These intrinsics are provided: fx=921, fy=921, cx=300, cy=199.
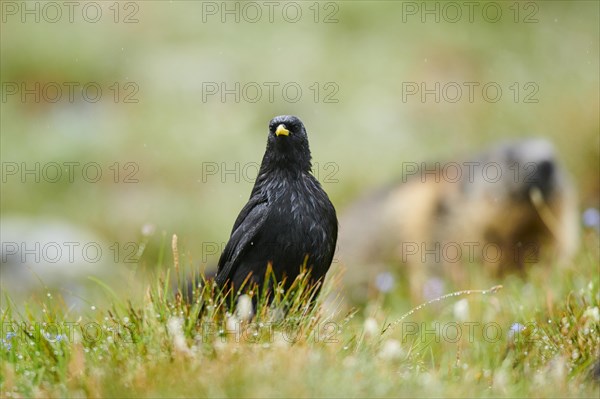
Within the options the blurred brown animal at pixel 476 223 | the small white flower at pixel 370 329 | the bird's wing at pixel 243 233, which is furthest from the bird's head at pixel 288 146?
the blurred brown animal at pixel 476 223

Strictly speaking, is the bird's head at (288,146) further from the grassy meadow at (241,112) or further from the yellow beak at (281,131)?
the grassy meadow at (241,112)

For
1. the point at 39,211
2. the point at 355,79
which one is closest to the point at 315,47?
the point at 355,79

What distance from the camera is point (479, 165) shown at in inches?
332

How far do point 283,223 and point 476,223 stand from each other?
3.89 meters

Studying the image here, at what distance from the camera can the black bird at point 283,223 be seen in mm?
4672

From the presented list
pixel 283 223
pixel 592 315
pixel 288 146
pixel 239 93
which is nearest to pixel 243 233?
pixel 283 223

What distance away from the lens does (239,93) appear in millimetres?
14227

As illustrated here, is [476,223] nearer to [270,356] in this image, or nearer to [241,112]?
[270,356]

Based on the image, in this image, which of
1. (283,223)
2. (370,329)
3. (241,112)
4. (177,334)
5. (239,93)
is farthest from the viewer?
(239,93)

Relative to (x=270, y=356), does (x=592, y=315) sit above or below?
below

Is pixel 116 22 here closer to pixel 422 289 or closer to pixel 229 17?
pixel 229 17

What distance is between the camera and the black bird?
467 cm

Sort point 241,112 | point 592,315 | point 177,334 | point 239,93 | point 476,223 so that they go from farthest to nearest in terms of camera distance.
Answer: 1. point 239,93
2. point 241,112
3. point 476,223
4. point 592,315
5. point 177,334

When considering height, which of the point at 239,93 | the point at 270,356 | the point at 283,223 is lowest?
the point at 270,356
